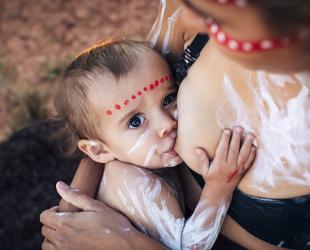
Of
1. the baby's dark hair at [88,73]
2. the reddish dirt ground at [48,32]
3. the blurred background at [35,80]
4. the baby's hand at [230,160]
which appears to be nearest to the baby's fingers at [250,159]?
the baby's hand at [230,160]

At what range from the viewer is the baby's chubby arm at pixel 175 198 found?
1208 millimetres

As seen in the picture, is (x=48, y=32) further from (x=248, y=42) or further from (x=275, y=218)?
(x=248, y=42)

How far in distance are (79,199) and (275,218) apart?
0.57 meters

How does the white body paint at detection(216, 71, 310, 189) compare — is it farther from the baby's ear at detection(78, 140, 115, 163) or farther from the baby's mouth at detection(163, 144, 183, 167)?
the baby's ear at detection(78, 140, 115, 163)

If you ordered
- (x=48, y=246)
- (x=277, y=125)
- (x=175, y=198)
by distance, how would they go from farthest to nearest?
1. (x=48, y=246)
2. (x=175, y=198)
3. (x=277, y=125)

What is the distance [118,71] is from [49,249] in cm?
56

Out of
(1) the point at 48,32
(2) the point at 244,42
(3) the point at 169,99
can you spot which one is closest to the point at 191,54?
(3) the point at 169,99

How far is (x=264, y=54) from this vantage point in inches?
31.6

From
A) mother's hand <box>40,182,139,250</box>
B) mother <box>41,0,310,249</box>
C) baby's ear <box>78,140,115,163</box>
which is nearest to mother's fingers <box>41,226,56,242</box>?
mother's hand <box>40,182,139,250</box>

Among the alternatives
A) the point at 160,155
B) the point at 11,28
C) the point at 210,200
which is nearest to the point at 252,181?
the point at 210,200

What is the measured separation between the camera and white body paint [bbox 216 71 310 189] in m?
1.11

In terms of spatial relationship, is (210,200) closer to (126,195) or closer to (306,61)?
(126,195)

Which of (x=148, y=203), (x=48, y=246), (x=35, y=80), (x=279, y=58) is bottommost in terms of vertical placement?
(x=35, y=80)

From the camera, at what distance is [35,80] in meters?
3.78
